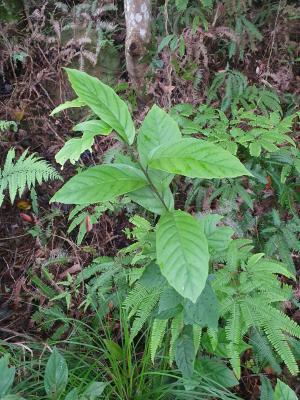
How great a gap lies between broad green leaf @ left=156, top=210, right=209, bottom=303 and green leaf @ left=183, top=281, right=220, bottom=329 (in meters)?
0.39

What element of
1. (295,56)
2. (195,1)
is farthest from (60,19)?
(295,56)

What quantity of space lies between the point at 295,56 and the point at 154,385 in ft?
11.5

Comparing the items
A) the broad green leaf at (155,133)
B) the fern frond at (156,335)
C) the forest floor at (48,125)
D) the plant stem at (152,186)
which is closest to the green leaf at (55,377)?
the fern frond at (156,335)

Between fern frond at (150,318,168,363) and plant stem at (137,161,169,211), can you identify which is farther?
fern frond at (150,318,168,363)

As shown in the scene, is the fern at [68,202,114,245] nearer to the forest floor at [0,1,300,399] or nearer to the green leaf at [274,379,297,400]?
the forest floor at [0,1,300,399]

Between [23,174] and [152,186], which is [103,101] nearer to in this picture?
[152,186]

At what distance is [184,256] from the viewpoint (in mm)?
1156

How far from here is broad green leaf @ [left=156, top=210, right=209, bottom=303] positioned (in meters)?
1.12

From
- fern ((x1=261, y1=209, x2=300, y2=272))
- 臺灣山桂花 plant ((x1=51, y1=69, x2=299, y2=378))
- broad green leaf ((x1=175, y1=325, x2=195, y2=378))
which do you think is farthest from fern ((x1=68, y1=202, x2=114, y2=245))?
broad green leaf ((x1=175, y1=325, x2=195, y2=378))

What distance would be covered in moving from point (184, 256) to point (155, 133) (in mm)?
471

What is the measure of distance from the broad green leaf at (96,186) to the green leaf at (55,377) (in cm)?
82

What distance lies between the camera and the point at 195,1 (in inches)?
155

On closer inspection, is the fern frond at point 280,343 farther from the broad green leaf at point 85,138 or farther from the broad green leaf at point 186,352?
the broad green leaf at point 85,138

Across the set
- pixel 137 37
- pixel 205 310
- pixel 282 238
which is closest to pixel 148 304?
pixel 205 310
